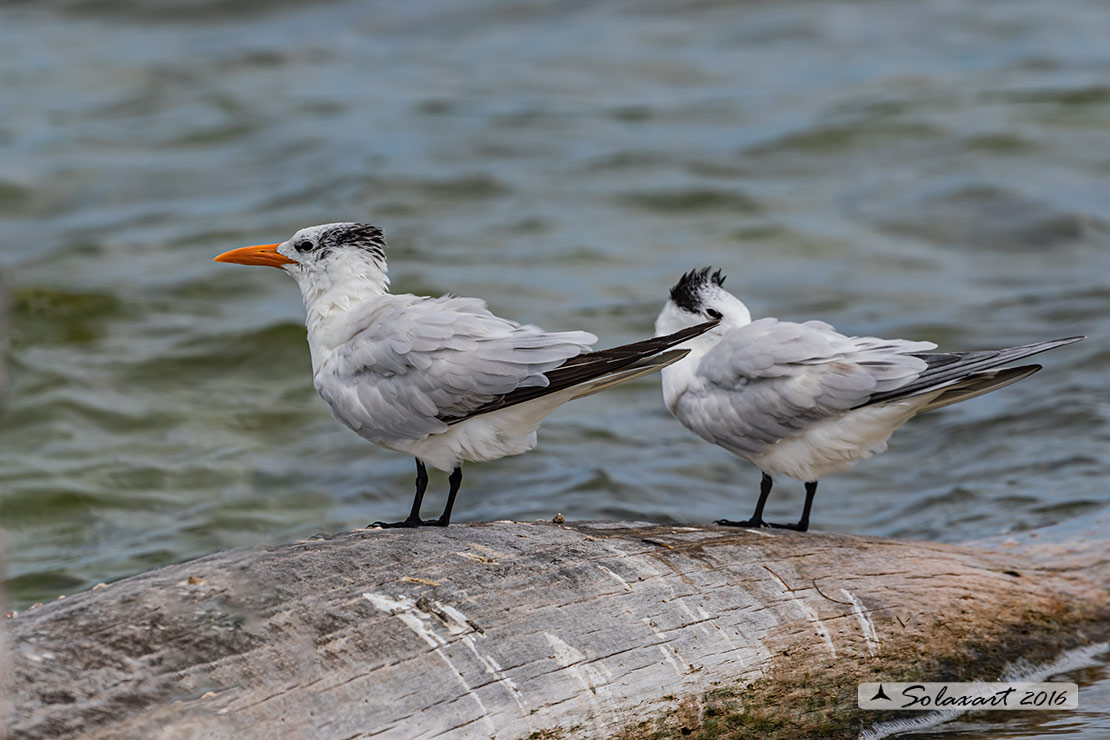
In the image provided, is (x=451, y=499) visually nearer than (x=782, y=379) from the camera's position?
Yes

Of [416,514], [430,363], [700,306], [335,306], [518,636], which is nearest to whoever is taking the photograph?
[518,636]

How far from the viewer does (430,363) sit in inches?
163

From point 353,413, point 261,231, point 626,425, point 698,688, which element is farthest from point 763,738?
point 261,231

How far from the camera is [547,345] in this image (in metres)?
4.01

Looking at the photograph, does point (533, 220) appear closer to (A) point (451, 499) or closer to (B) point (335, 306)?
(B) point (335, 306)

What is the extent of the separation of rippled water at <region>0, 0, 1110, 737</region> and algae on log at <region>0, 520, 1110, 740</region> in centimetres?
220

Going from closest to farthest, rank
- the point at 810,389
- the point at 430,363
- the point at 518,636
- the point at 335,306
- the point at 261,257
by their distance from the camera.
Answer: the point at 518,636 → the point at 430,363 → the point at 810,389 → the point at 335,306 → the point at 261,257

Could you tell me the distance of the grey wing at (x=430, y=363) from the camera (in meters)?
4.02

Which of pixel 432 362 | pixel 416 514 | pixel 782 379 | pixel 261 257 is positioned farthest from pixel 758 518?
pixel 261 257

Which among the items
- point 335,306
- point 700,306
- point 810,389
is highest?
point 335,306

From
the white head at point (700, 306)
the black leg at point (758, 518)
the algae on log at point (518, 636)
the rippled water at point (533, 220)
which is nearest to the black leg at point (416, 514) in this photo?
the algae on log at point (518, 636)

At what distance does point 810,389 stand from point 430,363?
1250 mm

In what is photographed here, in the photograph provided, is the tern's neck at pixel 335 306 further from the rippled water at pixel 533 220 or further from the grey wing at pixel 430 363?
the rippled water at pixel 533 220

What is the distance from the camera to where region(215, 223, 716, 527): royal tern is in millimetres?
3963
